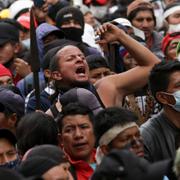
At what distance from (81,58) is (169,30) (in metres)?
4.22

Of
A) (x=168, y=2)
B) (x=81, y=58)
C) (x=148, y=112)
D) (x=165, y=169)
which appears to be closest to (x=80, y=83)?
(x=81, y=58)

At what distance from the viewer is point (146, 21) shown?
12.6 metres

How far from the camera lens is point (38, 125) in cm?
748

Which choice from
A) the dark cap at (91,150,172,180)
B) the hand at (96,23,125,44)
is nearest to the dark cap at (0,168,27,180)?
the dark cap at (91,150,172,180)

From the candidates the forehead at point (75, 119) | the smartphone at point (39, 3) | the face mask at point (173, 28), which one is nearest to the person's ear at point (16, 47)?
the smartphone at point (39, 3)

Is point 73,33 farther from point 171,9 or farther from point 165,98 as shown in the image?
point 165,98

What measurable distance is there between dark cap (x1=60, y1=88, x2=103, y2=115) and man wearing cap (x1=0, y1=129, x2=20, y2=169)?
69 centimetres

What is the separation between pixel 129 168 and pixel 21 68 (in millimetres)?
5667

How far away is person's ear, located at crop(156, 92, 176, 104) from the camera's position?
808 cm

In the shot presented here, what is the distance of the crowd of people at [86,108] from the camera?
615 centimetres

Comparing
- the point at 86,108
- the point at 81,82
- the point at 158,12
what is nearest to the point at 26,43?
the point at 158,12

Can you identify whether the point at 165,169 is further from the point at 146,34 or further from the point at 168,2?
the point at 168,2

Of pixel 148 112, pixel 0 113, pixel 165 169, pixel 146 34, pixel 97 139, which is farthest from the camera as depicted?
pixel 146 34

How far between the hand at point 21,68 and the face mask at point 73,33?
957 mm
